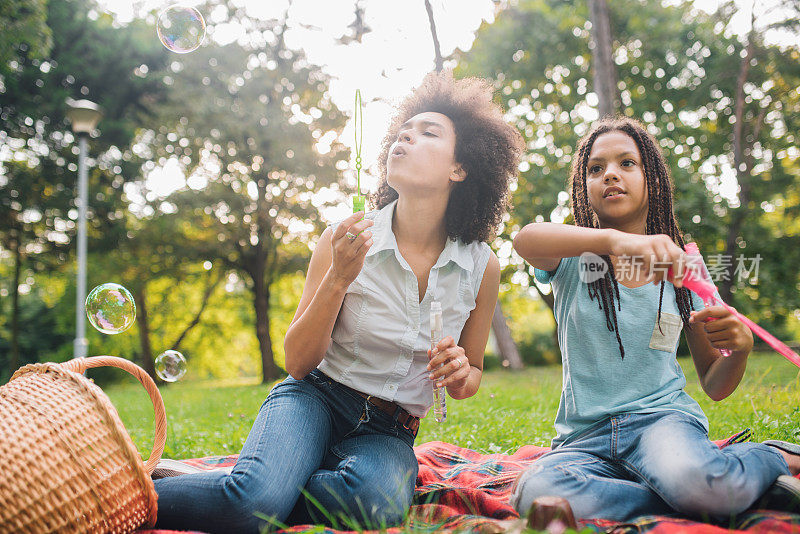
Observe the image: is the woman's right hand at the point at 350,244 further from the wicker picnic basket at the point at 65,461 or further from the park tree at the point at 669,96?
the park tree at the point at 669,96

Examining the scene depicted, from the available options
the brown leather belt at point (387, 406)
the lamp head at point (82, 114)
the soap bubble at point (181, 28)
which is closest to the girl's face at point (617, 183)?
the brown leather belt at point (387, 406)

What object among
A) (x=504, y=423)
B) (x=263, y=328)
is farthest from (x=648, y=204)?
(x=263, y=328)

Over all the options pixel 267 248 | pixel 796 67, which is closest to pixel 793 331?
pixel 796 67

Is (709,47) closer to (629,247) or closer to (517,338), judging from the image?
(517,338)

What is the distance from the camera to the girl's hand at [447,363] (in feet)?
5.58

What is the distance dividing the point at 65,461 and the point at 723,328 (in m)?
1.73

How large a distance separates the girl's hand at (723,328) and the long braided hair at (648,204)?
0.96 feet

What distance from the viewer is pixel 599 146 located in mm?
2045

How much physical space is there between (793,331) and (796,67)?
8725 mm

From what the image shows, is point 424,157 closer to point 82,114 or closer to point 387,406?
point 387,406

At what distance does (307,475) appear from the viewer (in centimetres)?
178

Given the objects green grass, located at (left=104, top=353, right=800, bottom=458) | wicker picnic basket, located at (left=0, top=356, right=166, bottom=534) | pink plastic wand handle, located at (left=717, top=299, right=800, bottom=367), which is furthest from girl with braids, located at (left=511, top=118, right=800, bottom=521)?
wicker picnic basket, located at (left=0, top=356, right=166, bottom=534)

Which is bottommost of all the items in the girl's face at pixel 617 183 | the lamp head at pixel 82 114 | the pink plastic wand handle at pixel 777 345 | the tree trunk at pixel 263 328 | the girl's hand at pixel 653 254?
the tree trunk at pixel 263 328

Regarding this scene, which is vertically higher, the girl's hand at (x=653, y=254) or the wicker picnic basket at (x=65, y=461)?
the girl's hand at (x=653, y=254)
